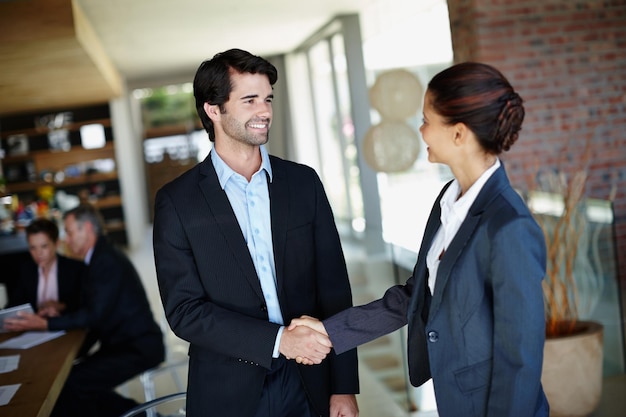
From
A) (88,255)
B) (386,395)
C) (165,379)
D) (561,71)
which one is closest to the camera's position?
(88,255)

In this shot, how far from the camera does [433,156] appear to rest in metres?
1.80

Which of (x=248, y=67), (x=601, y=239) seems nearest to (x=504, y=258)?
(x=248, y=67)

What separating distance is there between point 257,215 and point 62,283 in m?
2.67

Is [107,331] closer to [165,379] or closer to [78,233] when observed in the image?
[78,233]

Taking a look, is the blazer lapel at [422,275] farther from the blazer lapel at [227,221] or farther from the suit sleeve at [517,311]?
the blazer lapel at [227,221]

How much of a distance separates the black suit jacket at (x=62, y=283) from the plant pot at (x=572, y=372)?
267 cm

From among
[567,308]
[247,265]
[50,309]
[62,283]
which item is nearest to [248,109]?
[247,265]

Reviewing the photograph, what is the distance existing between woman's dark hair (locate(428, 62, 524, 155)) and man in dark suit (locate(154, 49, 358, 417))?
621 mm

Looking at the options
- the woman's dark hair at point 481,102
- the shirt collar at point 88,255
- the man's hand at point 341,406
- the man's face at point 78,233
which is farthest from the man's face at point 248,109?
the man's face at point 78,233

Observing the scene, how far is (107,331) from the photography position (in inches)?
160

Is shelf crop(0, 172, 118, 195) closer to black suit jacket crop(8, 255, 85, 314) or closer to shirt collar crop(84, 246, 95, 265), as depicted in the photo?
black suit jacket crop(8, 255, 85, 314)

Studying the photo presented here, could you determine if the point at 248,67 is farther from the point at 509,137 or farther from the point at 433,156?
the point at 509,137

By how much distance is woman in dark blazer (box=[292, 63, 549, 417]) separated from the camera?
160 cm

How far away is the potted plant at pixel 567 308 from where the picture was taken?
12.8 feet
